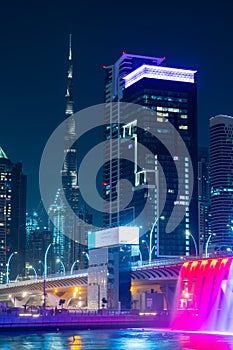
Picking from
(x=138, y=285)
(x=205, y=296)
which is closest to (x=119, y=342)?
(x=205, y=296)

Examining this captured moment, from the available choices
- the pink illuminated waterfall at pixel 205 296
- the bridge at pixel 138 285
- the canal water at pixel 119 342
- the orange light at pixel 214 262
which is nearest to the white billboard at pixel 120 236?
the bridge at pixel 138 285

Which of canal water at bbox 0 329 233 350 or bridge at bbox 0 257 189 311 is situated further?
bridge at bbox 0 257 189 311

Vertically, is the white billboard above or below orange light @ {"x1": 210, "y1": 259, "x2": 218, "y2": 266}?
above

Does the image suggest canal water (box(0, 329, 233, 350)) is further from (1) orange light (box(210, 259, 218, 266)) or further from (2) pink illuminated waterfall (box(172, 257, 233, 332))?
(1) orange light (box(210, 259, 218, 266))

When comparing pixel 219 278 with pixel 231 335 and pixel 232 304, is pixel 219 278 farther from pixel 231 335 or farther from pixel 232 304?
pixel 231 335

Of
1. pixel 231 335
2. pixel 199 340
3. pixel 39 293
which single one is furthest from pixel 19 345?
pixel 39 293

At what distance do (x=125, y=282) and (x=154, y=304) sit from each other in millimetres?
6231

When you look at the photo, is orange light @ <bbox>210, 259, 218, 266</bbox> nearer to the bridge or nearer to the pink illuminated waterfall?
the pink illuminated waterfall

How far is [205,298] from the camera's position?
97688 mm

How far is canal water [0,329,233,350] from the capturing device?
6775 centimetres

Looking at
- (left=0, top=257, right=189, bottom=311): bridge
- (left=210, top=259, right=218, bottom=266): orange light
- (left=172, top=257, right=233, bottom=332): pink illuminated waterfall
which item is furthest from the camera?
(left=0, top=257, right=189, bottom=311): bridge

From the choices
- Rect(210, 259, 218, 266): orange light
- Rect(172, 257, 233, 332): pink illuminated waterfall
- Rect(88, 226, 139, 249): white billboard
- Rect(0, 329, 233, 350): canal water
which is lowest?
Rect(0, 329, 233, 350): canal water

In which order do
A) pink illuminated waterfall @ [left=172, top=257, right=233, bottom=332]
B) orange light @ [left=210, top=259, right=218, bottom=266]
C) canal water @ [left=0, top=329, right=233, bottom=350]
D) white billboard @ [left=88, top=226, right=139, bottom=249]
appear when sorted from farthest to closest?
1. white billboard @ [left=88, top=226, right=139, bottom=249]
2. orange light @ [left=210, top=259, right=218, bottom=266]
3. pink illuminated waterfall @ [left=172, top=257, right=233, bottom=332]
4. canal water @ [left=0, top=329, right=233, bottom=350]

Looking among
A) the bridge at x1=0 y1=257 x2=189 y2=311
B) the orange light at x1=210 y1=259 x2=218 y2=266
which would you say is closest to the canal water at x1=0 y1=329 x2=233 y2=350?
the orange light at x1=210 y1=259 x2=218 y2=266
